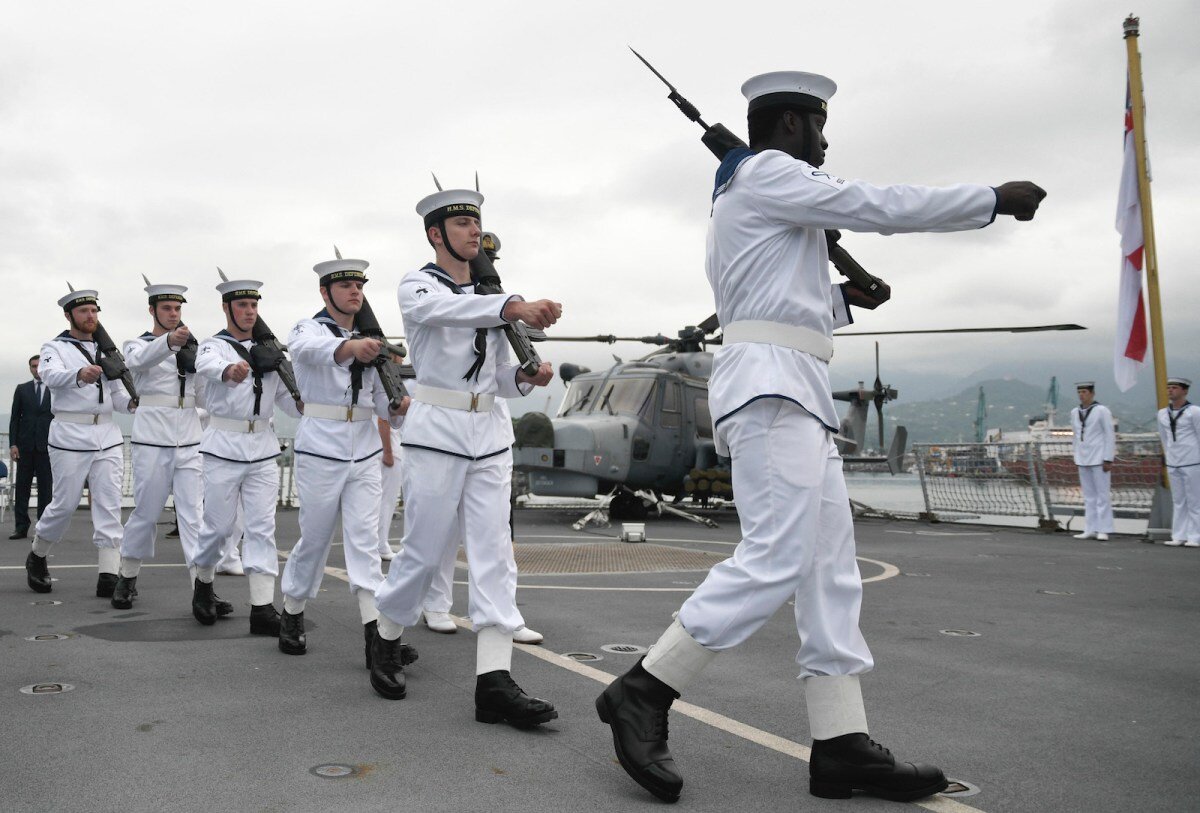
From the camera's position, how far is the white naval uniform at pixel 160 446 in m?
6.32

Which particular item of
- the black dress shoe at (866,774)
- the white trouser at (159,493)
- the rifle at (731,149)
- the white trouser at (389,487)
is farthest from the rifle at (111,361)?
the black dress shoe at (866,774)

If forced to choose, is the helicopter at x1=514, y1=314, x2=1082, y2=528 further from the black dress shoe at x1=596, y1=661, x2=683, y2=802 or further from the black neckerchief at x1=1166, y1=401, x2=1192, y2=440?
the black dress shoe at x1=596, y1=661, x2=683, y2=802

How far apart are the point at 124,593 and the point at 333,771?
400cm

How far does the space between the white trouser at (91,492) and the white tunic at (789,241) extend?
5.47 m

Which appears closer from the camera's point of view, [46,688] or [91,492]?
[46,688]

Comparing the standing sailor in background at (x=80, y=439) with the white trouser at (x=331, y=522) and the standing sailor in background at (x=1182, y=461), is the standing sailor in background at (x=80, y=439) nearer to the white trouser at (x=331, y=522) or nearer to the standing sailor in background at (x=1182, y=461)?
the white trouser at (x=331, y=522)

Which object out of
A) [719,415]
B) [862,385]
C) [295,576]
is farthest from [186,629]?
[862,385]

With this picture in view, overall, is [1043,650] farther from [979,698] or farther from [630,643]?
[630,643]

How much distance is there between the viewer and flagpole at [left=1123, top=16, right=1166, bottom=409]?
12492 millimetres

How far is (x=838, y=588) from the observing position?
2.89 metres

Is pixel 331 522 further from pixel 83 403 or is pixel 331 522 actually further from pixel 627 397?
pixel 627 397

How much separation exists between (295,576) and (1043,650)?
3966mm

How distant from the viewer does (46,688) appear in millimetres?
3898

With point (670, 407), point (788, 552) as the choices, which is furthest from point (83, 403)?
point (670, 407)
